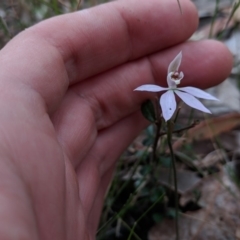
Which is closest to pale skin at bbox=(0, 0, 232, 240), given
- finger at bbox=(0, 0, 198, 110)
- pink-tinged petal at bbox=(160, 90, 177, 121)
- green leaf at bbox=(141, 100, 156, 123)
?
finger at bbox=(0, 0, 198, 110)

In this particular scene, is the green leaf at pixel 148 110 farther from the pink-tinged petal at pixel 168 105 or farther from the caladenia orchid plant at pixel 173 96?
the pink-tinged petal at pixel 168 105

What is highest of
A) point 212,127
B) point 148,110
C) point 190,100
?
point 190,100

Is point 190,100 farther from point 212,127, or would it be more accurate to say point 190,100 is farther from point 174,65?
point 212,127

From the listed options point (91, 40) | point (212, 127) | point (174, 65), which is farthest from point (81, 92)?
point (212, 127)

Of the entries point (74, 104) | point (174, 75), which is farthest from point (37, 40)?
point (174, 75)

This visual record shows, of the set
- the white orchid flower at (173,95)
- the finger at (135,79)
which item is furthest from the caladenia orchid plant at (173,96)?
the finger at (135,79)

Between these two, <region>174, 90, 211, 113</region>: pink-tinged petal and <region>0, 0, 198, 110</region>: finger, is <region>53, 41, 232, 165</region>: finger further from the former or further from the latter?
<region>174, 90, 211, 113</region>: pink-tinged petal

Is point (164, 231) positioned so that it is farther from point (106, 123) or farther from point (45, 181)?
point (45, 181)
